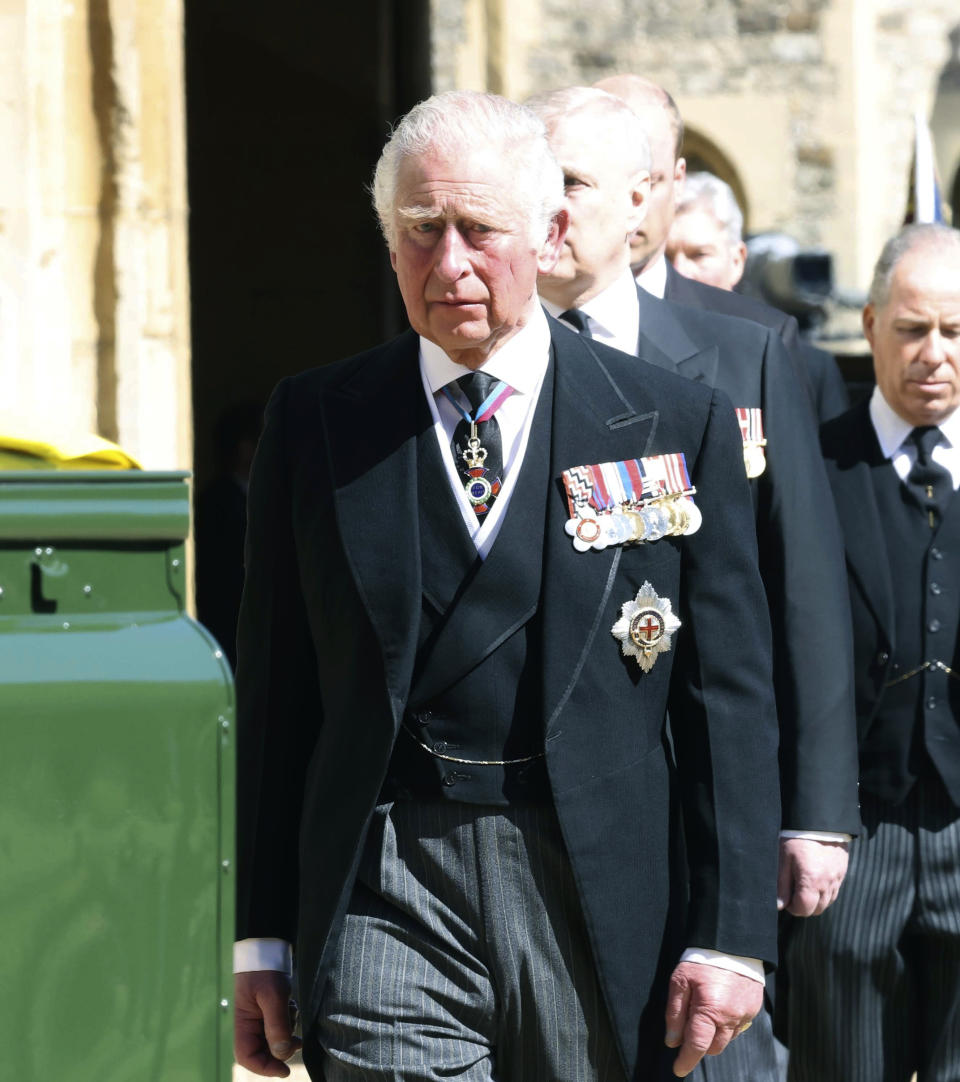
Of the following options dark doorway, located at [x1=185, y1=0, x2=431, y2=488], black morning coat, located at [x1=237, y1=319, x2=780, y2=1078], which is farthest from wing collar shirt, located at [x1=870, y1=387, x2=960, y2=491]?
dark doorway, located at [x1=185, y1=0, x2=431, y2=488]

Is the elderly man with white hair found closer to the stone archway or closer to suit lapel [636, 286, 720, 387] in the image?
suit lapel [636, 286, 720, 387]

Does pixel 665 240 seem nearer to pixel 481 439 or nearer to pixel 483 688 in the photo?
pixel 481 439

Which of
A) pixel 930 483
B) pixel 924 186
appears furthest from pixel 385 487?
pixel 924 186

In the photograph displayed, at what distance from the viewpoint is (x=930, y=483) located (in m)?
3.95

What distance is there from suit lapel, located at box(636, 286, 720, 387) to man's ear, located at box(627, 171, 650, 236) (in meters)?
0.12

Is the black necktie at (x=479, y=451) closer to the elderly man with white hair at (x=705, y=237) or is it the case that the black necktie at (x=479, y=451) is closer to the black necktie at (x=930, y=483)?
the black necktie at (x=930, y=483)

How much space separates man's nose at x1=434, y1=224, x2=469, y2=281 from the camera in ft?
8.95

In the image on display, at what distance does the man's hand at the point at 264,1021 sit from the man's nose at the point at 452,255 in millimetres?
967

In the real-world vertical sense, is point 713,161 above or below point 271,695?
above

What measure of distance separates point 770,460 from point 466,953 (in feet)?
3.64

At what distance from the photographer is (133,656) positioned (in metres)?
2.22

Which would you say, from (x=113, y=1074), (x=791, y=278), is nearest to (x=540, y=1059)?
(x=113, y=1074)

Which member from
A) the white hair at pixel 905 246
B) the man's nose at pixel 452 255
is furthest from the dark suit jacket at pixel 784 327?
the man's nose at pixel 452 255

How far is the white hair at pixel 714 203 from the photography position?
568 cm
